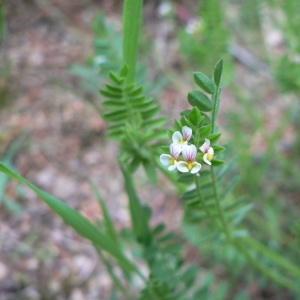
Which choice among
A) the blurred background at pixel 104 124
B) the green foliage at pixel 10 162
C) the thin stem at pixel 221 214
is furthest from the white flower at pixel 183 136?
the green foliage at pixel 10 162

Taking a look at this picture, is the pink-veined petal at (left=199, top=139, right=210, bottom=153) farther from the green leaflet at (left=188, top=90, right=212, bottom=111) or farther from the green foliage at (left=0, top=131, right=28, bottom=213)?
the green foliage at (left=0, top=131, right=28, bottom=213)

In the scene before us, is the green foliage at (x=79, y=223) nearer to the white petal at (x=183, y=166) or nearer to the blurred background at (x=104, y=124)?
the white petal at (x=183, y=166)

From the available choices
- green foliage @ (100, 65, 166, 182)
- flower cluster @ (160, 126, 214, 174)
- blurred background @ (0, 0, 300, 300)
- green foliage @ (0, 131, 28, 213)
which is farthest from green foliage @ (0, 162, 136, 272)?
green foliage @ (0, 131, 28, 213)

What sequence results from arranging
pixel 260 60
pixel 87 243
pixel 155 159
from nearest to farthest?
pixel 155 159
pixel 87 243
pixel 260 60

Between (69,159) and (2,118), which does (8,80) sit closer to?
(2,118)

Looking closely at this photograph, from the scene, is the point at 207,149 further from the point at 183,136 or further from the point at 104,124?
the point at 104,124

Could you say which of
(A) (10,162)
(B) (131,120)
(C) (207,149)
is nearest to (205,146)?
(C) (207,149)

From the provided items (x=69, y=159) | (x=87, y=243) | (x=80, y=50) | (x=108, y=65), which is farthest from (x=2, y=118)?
(x=108, y=65)
